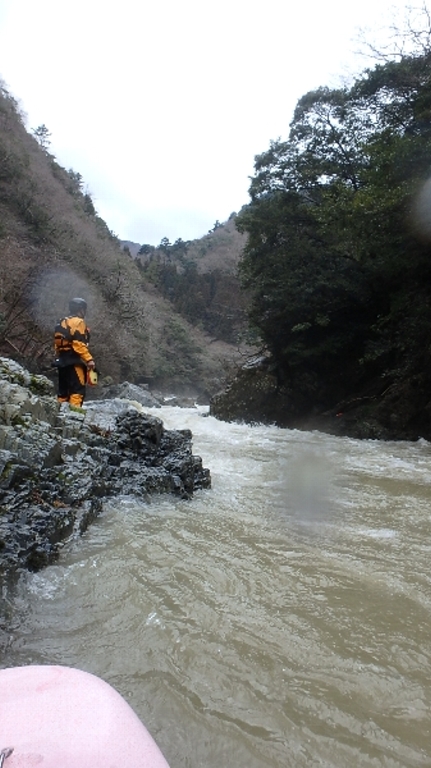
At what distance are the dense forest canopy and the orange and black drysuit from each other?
576cm

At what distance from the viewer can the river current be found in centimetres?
133

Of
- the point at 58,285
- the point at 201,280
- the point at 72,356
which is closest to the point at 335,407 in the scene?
the point at 72,356

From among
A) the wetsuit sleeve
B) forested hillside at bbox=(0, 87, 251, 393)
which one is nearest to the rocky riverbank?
the wetsuit sleeve

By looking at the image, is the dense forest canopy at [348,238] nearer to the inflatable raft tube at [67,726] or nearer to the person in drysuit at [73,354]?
the person in drysuit at [73,354]

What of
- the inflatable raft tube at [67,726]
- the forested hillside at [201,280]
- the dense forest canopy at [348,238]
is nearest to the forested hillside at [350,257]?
the dense forest canopy at [348,238]

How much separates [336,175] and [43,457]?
39.3ft

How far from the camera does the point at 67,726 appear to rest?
103cm

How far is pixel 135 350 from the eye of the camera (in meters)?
23.7

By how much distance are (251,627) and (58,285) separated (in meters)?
17.5

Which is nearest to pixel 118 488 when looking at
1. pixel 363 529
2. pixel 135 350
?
pixel 363 529

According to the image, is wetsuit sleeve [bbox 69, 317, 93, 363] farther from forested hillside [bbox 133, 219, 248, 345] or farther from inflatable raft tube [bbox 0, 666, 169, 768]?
Result: forested hillside [bbox 133, 219, 248, 345]

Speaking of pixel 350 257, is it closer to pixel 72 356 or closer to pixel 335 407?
pixel 335 407

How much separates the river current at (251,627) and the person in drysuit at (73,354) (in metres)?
2.28

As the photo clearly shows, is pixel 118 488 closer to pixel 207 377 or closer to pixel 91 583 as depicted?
pixel 91 583
